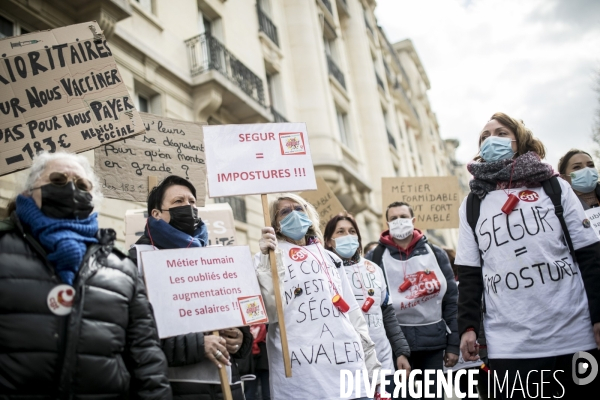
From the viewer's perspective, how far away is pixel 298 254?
3.05m

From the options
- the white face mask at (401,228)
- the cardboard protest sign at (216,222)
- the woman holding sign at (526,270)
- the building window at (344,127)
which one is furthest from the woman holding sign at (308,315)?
the building window at (344,127)

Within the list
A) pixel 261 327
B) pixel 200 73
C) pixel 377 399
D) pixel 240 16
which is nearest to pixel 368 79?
pixel 240 16

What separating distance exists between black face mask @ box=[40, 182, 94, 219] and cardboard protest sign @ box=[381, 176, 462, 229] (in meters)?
5.60

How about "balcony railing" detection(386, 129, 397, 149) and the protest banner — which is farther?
"balcony railing" detection(386, 129, 397, 149)

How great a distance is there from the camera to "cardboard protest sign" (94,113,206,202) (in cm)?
400

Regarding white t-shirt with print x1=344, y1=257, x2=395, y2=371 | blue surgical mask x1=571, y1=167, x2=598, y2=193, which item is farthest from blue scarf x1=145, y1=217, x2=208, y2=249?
blue surgical mask x1=571, y1=167, x2=598, y2=193

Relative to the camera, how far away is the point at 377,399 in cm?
304

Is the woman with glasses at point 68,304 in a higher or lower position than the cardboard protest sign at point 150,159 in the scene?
lower

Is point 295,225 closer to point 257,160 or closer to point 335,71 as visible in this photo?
point 257,160

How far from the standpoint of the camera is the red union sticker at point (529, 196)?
2.63m

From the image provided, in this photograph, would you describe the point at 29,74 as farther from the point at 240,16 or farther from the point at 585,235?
the point at 240,16

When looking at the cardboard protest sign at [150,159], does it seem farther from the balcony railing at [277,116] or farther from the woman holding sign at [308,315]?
the balcony railing at [277,116]

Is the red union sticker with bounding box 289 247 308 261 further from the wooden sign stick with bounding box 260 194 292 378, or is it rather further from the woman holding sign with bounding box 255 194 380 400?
the wooden sign stick with bounding box 260 194 292 378

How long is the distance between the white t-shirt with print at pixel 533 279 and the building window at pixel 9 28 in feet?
20.2
